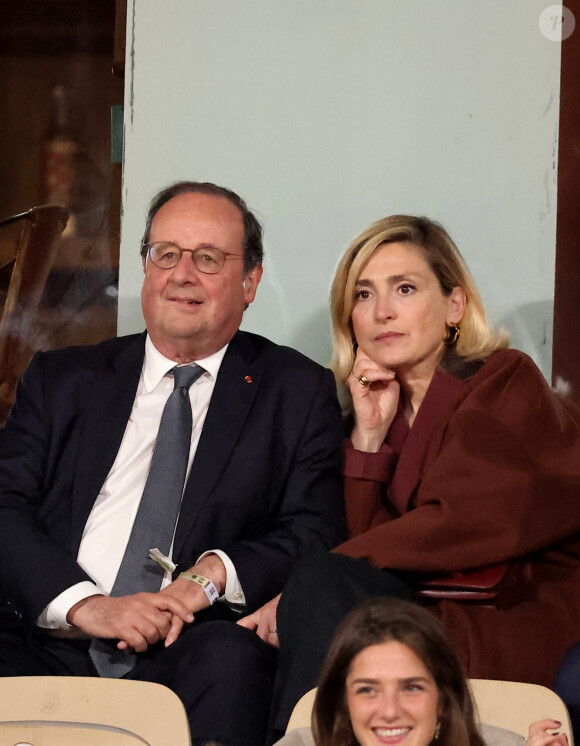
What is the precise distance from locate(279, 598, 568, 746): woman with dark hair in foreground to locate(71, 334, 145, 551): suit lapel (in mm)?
833

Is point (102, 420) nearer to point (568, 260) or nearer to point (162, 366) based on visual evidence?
point (162, 366)

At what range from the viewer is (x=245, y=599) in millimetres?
2139

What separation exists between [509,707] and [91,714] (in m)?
0.59

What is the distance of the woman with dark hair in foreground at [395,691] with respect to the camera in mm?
1479

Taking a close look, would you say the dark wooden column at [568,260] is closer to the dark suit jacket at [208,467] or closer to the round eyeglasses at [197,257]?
the dark suit jacket at [208,467]

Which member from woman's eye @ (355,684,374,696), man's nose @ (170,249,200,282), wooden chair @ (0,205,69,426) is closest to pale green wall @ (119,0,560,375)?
wooden chair @ (0,205,69,426)

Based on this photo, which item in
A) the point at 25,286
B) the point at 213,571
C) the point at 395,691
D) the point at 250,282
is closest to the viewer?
the point at 395,691

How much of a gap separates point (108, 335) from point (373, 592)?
1.38 metres

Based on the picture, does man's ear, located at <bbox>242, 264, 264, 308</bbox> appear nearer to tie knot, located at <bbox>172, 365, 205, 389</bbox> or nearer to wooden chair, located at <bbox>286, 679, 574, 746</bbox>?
tie knot, located at <bbox>172, 365, 205, 389</bbox>

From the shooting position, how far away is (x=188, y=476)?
7.47ft

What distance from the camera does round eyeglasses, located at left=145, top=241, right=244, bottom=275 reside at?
2.43 metres

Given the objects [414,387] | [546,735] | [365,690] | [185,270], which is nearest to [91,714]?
[365,690]

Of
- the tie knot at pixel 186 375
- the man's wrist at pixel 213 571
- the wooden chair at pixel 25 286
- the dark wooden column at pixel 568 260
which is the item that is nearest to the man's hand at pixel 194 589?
the man's wrist at pixel 213 571

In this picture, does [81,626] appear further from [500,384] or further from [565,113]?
[565,113]
